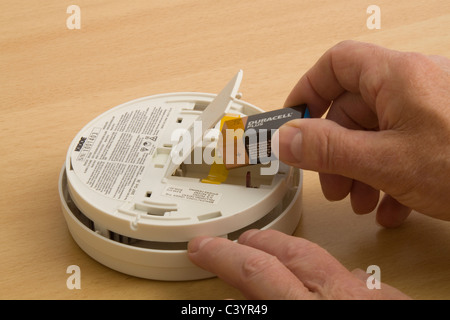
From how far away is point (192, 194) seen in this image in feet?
2.72

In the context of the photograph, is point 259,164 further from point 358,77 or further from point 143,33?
point 143,33

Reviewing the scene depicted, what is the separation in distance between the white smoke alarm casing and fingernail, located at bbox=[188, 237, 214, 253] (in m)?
0.01

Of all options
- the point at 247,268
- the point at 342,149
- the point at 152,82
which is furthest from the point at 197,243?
the point at 152,82

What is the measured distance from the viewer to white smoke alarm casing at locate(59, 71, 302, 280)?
783mm

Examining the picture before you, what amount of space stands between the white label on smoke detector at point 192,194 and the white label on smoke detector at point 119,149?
0.05 metres

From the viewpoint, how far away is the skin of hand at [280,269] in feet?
2.32

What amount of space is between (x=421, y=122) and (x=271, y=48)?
55 centimetres

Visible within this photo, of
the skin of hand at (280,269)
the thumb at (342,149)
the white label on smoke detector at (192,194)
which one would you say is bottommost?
the skin of hand at (280,269)

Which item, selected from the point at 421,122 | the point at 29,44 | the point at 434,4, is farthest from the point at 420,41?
the point at 29,44

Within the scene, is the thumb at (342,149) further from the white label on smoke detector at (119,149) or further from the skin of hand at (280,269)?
the white label on smoke detector at (119,149)

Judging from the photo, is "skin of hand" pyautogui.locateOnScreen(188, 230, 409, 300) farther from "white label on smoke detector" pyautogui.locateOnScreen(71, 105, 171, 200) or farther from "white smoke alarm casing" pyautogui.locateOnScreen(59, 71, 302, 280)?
"white label on smoke detector" pyautogui.locateOnScreen(71, 105, 171, 200)

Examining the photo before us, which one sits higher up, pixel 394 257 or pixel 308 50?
pixel 308 50

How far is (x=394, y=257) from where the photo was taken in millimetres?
822

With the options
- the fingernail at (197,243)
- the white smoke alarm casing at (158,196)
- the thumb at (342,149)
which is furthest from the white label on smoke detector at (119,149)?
the thumb at (342,149)
